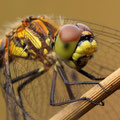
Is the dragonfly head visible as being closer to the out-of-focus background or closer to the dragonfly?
the dragonfly

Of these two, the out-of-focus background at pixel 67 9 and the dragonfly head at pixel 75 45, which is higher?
the dragonfly head at pixel 75 45

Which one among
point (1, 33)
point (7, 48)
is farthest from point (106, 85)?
point (1, 33)

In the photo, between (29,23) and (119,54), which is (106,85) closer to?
(119,54)

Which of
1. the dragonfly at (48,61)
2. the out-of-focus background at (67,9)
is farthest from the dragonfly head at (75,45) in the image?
the out-of-focus background at (67,9)

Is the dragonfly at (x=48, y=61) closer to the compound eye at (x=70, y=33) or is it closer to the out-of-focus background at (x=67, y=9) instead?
the compound eye at (x=70, y=33)

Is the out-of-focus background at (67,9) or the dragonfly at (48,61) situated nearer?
the dragonfly at (48,61)

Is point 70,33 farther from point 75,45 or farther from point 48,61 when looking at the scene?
point 48,61

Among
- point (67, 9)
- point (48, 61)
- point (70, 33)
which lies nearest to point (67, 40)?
point (70, 33)
